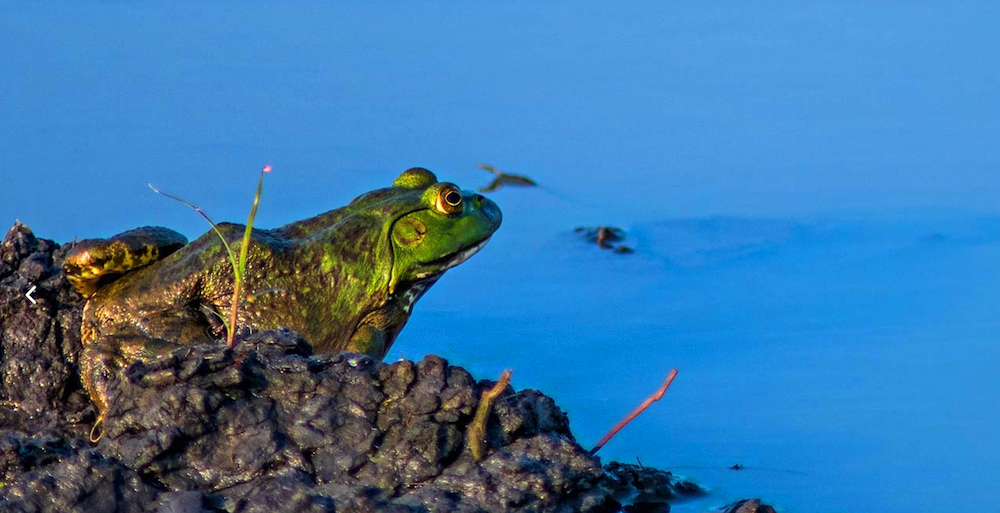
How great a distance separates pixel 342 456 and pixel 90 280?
1.85 m

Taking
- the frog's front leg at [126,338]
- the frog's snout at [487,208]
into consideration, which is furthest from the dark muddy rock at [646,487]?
the frog's front leg at [126,338]

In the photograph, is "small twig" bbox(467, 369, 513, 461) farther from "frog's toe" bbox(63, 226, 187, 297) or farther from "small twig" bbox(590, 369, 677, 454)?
"frog's toe" bbox(63, 226, 187, 297)

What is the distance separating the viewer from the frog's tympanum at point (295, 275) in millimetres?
5285

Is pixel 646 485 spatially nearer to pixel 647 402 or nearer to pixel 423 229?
pixel 647 402

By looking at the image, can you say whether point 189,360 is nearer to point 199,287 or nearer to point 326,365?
point 326,365

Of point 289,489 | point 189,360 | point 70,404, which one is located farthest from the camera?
point 70,404

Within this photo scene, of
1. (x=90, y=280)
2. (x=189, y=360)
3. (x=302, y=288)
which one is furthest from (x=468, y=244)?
(x=189, y=360)

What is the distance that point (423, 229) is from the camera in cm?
577

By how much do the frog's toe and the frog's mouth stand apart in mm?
1023

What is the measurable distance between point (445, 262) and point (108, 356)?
4.81ft

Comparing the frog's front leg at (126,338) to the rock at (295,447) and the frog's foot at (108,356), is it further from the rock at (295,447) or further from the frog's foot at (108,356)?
the rock at (295,447)

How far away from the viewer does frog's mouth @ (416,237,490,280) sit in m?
5.82

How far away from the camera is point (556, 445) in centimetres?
423

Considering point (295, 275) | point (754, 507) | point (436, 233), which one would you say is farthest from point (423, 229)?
point (754, 507)
